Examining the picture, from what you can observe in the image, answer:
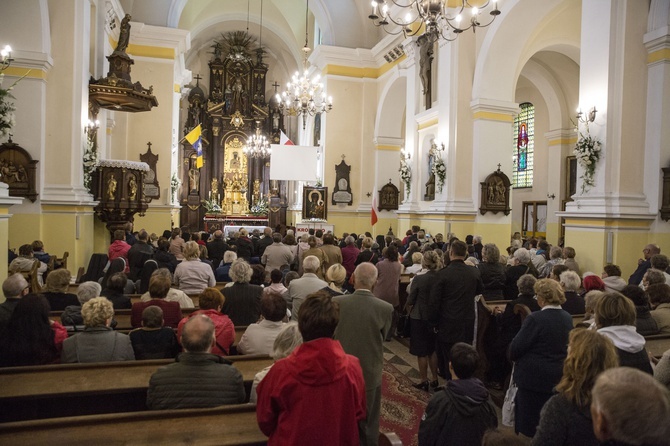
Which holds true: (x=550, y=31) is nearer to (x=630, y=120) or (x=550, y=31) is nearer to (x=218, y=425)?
(x=630, y=120)

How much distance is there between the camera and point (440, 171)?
12.1m

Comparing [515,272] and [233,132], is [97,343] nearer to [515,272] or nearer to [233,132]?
[515,272]

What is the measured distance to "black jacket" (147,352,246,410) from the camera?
2541 millimetres

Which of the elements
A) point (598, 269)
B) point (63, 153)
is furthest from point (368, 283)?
point (63, 153)

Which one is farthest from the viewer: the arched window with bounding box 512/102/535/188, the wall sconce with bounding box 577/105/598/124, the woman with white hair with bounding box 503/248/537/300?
the arched window with bounding box 512/102/535/188

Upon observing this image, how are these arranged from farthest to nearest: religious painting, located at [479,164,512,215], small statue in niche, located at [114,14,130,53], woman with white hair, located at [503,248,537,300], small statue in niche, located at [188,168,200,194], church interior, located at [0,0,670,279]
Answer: small statue in niche, located at [188,168,200,194], religious painting, located at [479,164,512,215], small statue in niche, located at [114,14,130,53], church interior, located at [0,0,670,279], woman with white hair, located at [503,248,537,300]

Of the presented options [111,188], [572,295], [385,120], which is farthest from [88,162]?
[385,120]

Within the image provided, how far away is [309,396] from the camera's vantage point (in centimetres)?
204

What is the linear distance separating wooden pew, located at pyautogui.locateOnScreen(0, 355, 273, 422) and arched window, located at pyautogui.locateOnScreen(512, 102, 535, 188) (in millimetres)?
17212

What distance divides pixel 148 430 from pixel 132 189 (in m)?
8.17

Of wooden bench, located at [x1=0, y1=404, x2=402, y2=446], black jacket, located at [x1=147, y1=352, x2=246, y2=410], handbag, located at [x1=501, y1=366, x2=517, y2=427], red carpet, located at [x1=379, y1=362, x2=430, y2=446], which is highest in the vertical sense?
black jacket, located at [x1=147, y1=352, x2=246, y2=410]

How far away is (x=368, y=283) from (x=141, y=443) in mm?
1748

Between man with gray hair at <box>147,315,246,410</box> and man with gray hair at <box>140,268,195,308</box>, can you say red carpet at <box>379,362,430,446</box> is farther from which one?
man with gray hair at <box>140,268,195,308</box>

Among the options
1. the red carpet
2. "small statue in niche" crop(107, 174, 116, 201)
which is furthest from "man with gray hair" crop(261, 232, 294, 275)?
"small statue in niche" crop(107, 174, 116, 201)
